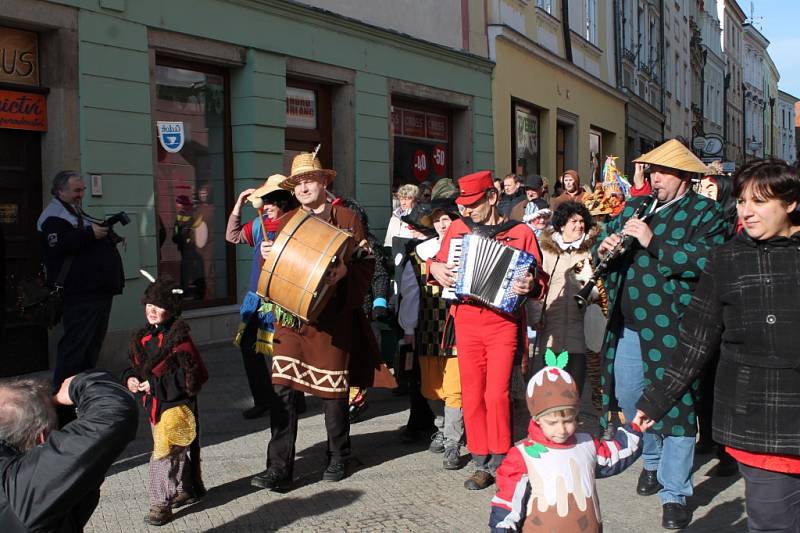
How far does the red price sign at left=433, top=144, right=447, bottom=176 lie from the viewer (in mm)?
15383

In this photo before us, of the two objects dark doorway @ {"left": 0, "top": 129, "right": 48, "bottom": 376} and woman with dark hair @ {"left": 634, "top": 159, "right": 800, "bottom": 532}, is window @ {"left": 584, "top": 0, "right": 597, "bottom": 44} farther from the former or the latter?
woman with dark hair @ {"left": 634, "top": 159, "right": 800, "bottom": 532}

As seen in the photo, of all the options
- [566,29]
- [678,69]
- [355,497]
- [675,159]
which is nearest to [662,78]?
[678,69]

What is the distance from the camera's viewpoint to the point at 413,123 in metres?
14.6

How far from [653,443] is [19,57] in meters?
6.38

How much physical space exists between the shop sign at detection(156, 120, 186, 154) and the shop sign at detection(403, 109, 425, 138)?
15.3ft

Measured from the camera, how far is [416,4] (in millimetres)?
14070

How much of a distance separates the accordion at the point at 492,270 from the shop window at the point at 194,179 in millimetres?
5313

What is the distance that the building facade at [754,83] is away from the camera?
7256cm

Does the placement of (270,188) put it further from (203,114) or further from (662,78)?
(662,78)

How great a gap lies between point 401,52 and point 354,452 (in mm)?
8444

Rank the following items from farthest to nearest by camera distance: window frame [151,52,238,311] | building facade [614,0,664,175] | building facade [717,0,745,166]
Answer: building facade [717,0,745,166]
building facade [614,0,664,175]
window frame [151,52,238,311]

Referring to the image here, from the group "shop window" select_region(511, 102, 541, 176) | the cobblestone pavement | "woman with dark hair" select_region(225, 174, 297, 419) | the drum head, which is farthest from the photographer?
"shop window" select_region(511, 102, 541, 176)

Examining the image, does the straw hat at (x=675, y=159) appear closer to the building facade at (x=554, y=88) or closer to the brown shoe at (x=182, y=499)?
the brown shoe at (x=182, y=499)

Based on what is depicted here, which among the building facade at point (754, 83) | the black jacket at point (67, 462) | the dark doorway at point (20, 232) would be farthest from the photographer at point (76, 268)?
the building facade at point (754, 83)
